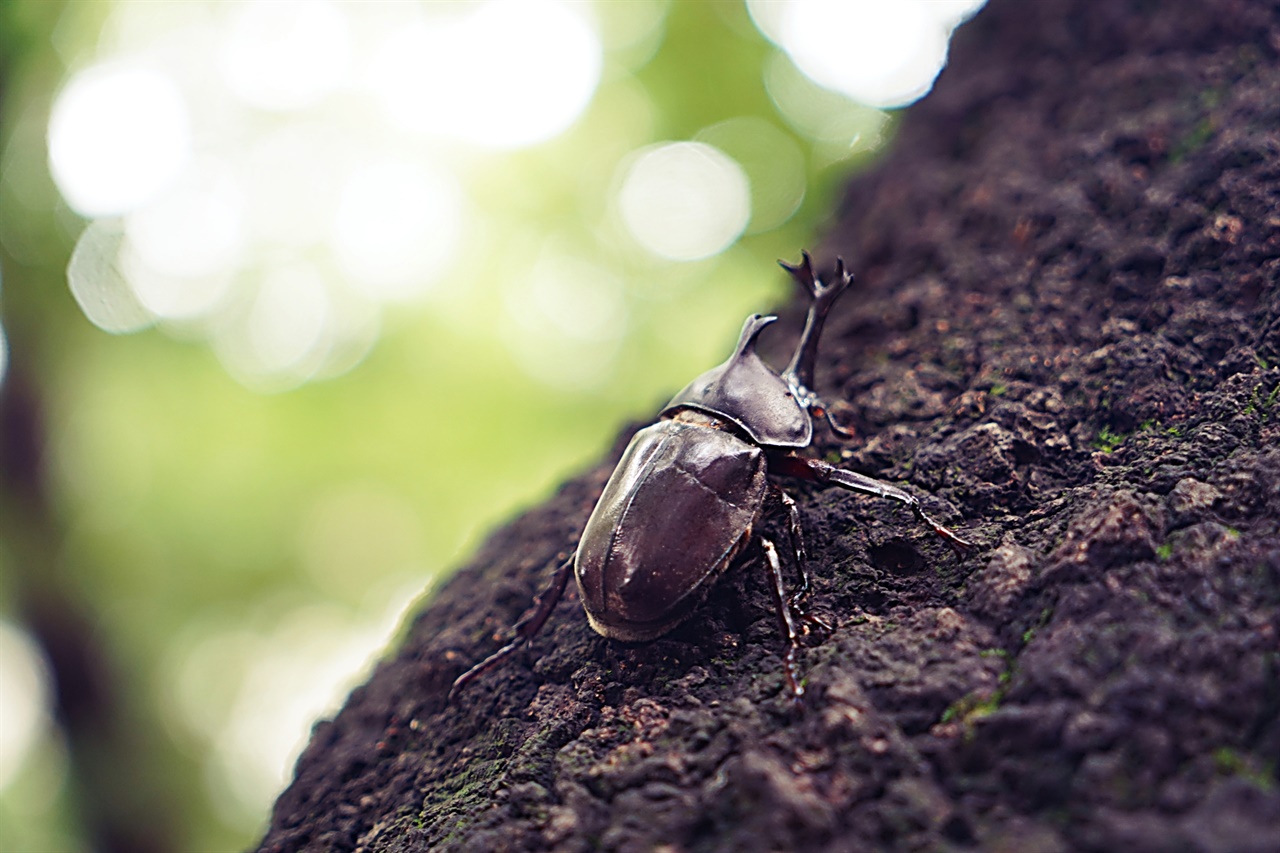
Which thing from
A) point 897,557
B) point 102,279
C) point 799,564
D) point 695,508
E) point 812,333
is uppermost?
point 102,279

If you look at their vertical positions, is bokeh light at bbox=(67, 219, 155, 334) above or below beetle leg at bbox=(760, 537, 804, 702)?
above

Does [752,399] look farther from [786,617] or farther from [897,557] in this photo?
[786,617]

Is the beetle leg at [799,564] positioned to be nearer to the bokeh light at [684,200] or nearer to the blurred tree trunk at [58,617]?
the bokeh light at [684,200]

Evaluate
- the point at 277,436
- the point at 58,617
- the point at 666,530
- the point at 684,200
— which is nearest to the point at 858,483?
the point at 666,530

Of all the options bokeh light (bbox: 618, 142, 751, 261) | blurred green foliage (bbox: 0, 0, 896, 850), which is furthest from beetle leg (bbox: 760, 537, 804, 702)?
bokeh light (bbox: 618, 142, 751, 261)

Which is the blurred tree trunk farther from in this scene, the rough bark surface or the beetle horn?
the beetle horn
